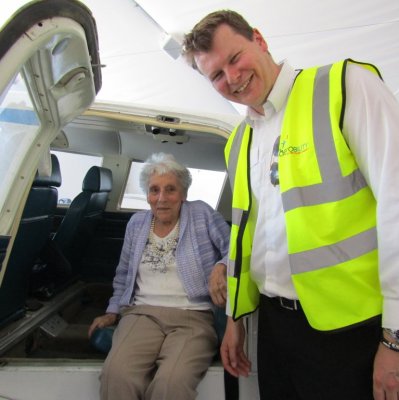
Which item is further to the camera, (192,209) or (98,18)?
(98,18)

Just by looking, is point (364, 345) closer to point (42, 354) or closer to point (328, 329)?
point (328, 329)

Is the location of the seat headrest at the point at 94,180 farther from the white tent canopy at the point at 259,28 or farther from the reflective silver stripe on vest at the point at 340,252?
the reflective silver stripe on vest at the point at 340,252

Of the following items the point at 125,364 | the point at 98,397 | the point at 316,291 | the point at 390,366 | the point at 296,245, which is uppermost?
the point at 296,245

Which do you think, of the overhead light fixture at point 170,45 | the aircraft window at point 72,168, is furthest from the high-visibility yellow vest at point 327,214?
the aircraft window at point 72,168

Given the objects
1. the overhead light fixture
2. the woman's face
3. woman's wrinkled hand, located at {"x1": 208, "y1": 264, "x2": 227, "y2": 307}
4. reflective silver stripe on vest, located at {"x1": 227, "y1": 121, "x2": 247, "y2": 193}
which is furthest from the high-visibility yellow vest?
the overhead light fixture

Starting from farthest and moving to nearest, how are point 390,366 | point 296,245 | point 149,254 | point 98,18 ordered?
1. point 98,18
2. point 149,254
3. point 296,245
4. point 390,366

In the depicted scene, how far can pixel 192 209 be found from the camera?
1.98 m

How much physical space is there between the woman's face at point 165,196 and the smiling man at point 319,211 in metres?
0.85

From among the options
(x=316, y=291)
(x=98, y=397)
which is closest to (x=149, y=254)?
(x=98, y=397)

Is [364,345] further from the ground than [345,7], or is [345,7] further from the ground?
[345,7]

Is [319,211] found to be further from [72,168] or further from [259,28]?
[72,168]

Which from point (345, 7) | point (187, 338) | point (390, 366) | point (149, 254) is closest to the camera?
point (390, 366)

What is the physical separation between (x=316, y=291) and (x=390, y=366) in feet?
0.80

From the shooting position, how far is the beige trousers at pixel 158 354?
4.35 feet
